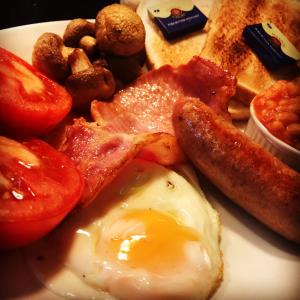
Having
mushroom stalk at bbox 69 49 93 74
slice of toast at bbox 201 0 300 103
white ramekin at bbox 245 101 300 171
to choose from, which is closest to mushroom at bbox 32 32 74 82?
mushroom stalk at bbox 69 49 93 74

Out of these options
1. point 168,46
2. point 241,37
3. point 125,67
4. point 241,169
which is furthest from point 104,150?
point 241,37

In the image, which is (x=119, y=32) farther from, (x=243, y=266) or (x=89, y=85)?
(x=243, y=266)

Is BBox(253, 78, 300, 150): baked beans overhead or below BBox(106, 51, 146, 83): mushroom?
below

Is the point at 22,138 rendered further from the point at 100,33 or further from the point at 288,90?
the point at 288,90

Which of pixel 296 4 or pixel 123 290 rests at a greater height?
pixel 296 4

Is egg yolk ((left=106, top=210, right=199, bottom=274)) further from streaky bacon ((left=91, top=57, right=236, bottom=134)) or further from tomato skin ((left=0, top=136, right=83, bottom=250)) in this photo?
streaky bacon ((left=91, top=57, right=236, bottom=134))

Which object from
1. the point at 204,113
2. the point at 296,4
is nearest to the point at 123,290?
the point at 204,113
